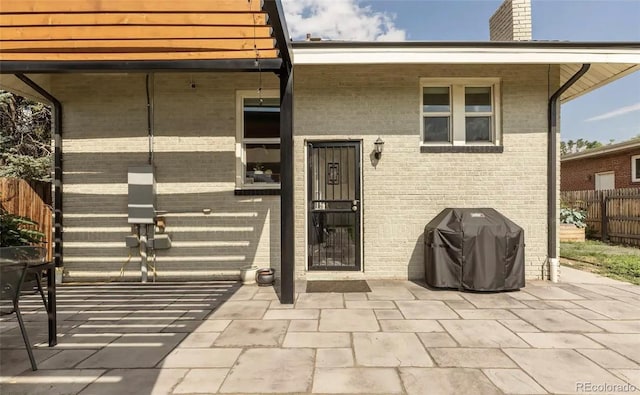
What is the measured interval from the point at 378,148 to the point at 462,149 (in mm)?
1337

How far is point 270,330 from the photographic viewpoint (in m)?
3.14

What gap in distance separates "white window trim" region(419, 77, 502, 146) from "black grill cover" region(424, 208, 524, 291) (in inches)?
55.3

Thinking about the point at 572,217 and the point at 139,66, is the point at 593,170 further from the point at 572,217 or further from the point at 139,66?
the point at 139,66

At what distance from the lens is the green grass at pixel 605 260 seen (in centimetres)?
542

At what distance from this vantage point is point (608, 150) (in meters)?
12.7

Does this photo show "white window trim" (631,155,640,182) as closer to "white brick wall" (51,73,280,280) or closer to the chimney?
the chimney

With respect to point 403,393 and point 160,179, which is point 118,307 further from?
point 403,393

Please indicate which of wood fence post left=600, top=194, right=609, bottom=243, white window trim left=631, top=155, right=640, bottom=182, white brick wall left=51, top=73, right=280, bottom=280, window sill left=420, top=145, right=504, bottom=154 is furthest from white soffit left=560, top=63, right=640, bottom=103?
white window trim left=631, top=155, right=640, bottom=182

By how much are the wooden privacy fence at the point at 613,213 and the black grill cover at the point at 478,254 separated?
24.0ft

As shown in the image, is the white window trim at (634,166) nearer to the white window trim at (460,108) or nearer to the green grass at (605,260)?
the green grass at (605,260)

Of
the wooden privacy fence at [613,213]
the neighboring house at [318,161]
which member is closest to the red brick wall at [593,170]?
the wooden privacy fence at [613,213]

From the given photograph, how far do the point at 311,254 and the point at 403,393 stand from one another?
3.24 m

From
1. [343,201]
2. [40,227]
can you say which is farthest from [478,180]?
[40,227]

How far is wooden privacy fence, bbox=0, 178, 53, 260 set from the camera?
5312 millimetres
